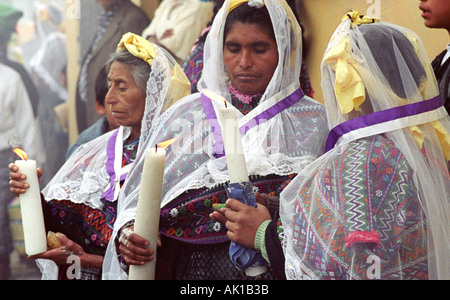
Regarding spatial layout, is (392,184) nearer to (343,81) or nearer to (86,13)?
(343,81)

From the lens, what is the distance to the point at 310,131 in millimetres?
2406

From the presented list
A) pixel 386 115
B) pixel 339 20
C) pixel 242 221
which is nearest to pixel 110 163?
pixel 242 221

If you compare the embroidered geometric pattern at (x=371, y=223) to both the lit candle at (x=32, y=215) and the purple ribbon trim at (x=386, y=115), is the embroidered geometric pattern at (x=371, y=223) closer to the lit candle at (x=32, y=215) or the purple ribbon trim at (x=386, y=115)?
the purple ribbon trim at (x=386, y=115)

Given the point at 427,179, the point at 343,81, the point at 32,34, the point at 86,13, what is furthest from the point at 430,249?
the point at 32,34

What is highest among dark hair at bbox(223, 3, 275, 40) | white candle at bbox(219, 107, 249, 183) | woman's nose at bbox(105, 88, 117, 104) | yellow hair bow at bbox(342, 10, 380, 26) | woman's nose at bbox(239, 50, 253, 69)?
dark hair at bbox(223, 3, 275, 40)

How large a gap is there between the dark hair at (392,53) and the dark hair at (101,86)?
146 centimetres

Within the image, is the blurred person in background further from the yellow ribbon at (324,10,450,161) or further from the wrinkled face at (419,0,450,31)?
the yellow ribbon at (324,10,450,161)

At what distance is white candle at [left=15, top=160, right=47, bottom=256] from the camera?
2.43 meters

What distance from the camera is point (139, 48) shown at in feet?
9.43

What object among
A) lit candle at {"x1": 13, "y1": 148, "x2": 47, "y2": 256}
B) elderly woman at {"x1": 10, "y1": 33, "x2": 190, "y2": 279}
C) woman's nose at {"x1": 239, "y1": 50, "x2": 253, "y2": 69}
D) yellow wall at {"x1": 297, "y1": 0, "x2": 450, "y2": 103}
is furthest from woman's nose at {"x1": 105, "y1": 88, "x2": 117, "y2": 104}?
yellow wall at {"x1": 297, "y1": 0, "x2": 450, "y2": 103}

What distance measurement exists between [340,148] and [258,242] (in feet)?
1.20

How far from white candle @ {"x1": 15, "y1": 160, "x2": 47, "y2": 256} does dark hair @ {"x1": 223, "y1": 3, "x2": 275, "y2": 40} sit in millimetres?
824

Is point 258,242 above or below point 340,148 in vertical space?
below

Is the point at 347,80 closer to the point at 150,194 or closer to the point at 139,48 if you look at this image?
the point at 150,194
